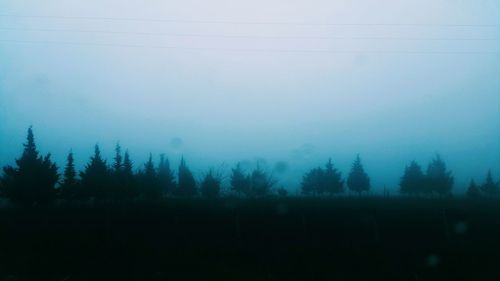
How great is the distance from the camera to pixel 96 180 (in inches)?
1877

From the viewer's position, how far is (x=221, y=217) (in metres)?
24.8

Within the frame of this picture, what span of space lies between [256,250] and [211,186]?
2022 inches

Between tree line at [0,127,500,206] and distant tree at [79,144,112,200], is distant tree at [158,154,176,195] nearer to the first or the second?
tree line at [0,127,500,206]

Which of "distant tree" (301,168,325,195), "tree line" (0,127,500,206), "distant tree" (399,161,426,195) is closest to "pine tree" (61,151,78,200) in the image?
"tree line" (0,127,500,206)

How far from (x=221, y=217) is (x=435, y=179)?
4686cm

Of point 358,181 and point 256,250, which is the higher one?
point 358,181

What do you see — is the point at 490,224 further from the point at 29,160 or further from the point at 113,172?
the point at 113,172

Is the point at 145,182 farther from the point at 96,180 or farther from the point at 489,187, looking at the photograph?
the point at 489,187

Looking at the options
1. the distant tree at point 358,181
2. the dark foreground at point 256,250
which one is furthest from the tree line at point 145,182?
the dark foreground at point 256,250

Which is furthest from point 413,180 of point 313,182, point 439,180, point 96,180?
point 96,180

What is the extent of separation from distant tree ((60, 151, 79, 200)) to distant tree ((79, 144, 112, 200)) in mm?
804

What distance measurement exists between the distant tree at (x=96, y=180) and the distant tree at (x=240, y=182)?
23.9 metres

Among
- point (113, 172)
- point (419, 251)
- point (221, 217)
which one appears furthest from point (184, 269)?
point (113, 172)

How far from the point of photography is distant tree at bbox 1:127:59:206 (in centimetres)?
3756
